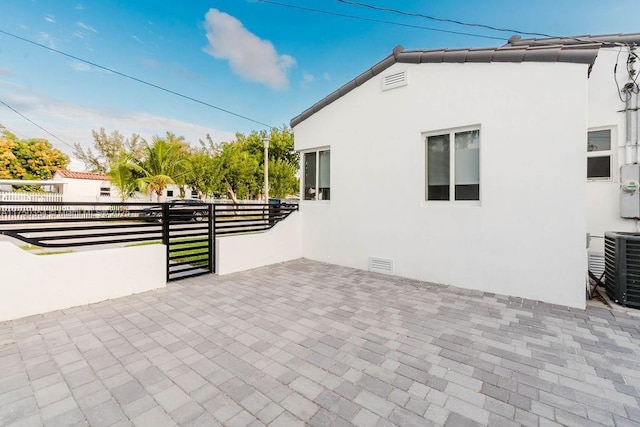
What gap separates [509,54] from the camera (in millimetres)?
4609

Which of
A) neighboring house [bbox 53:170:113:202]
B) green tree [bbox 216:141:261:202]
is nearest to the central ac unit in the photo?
green tree [bbox 216:141:261:202]

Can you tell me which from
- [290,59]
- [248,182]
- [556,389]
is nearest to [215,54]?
[290,59]

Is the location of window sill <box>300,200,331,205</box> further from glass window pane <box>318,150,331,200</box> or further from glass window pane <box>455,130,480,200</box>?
glass window pane <box>455,130,480,200</box>

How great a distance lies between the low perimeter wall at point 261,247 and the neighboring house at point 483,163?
3.37 ft

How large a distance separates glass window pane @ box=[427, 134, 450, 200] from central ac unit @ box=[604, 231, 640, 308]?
2.54m

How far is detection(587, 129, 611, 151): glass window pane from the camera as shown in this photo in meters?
5.59

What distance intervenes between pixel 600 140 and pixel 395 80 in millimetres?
4390

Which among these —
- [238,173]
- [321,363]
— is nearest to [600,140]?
[321,363]

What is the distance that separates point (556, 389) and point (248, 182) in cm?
2354

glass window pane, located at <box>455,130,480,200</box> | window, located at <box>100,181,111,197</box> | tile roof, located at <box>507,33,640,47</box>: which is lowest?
glass window pane, located at <box>455,130,480,200</box>

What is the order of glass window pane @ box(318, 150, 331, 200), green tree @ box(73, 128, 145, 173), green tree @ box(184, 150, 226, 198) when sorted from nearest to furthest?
glass window pane @ box(318, 150, 331, 200)
green tree @ box(184, 150, 226, 198)
green tree @ box(73, 128, 145, 173)

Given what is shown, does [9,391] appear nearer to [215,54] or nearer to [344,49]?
[344,49]

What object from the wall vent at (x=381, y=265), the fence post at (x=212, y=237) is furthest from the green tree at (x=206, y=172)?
Result: the wall vent at (x=381, y=265)

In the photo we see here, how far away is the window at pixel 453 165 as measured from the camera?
516 cm
